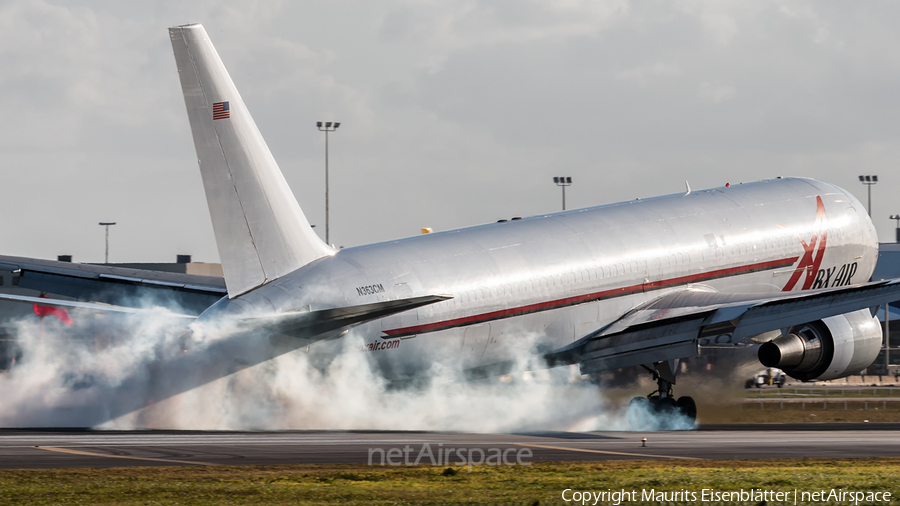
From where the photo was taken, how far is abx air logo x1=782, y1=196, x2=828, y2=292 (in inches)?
1705

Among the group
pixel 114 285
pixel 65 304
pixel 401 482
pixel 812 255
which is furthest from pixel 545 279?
pixel 401 482

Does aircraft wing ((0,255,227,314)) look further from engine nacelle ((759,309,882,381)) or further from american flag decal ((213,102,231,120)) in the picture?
engine nacelle ((759,309,882,381))

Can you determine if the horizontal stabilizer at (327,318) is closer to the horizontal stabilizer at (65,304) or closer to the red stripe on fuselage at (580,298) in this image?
the red stripe on fuselage at (580,298)

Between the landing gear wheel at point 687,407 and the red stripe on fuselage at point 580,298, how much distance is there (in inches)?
148

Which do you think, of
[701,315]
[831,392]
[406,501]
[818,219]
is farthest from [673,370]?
[831,392]

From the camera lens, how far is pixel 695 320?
36.3 m

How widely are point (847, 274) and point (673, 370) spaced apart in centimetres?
1102

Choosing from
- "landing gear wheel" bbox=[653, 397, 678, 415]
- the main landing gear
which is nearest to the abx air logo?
the main landing gear

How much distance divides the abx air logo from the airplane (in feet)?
0.24

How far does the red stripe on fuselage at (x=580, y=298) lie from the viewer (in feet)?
108

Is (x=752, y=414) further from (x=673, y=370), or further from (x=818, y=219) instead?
(x=673, y=370)

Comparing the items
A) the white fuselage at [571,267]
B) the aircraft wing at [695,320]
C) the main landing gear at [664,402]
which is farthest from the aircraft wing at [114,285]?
the main landing gear at [664,402]

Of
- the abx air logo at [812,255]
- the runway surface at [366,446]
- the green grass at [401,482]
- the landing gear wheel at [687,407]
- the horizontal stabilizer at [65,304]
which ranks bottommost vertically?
the green grass at [401,482]

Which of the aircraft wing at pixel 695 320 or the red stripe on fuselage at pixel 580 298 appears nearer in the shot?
the red stripe on fuselage at pixel 580 298
